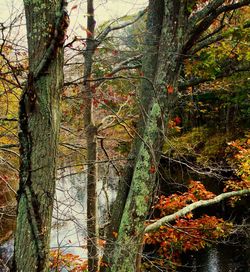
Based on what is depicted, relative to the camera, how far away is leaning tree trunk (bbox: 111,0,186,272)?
409cm

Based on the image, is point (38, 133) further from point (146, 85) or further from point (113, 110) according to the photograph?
point (146, 85)

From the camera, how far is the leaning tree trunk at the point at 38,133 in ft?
7.24

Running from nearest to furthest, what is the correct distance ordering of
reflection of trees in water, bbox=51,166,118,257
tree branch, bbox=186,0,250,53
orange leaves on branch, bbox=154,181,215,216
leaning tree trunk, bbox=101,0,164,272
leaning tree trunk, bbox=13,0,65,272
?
leaning tree trunk, bbox=13,0,65,272, reflection of trees in water, bbox=51,166,118,257, tree branch, bbox=186,0,250,53, leaning tree trunk, bbox=101,0,164,272, orange leaves on branch, bbox=154,181,215,216

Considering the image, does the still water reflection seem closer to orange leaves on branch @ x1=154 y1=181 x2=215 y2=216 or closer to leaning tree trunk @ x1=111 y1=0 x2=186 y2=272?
orange leaves on branch @ x1=154 y1=181 x2=215 y2=216

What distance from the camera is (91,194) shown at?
7406 millimetres

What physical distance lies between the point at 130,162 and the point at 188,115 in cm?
1685

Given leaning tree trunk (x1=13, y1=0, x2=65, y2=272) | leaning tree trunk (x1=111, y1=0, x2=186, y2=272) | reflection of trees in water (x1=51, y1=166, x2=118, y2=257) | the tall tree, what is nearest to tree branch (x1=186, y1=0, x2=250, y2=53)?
the tall tree

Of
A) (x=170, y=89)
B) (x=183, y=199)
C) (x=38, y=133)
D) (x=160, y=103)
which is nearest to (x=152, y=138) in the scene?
(x=160, y=103)

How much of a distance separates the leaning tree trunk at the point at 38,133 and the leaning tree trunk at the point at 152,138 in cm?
192

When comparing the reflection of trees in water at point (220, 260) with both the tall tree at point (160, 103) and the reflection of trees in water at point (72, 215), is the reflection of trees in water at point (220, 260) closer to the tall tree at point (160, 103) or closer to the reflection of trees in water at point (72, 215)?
the reflection of trees in water at point (72, 215)

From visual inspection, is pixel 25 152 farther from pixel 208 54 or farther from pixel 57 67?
pixel 208 54

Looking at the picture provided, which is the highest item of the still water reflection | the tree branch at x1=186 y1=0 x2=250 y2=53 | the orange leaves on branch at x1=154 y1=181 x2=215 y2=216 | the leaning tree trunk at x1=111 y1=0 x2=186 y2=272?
the tree branch at x1=186 y1=0 x2=250 y2=53

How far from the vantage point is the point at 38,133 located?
7.52 ft

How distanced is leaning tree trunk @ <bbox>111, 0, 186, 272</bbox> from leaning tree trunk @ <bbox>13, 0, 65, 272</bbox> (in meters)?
1.92
